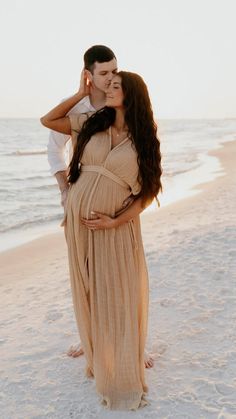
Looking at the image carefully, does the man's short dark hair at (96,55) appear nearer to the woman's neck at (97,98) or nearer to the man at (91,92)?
the man at (91,92)

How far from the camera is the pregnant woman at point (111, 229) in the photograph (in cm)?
297

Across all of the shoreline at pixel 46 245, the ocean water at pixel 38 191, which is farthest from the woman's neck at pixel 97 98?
the ocean water at pixel 38 191

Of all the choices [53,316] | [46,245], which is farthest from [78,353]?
[46,245]

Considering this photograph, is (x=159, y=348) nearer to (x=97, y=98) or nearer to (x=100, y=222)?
(x=100, y=222)

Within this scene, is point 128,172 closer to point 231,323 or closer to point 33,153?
point 231,323

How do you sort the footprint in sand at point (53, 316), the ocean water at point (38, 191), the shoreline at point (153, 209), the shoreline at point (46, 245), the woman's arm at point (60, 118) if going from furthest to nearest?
→ the ocean water at point (38, 191)
the shoreline at point (153, 209)
the shoreline at point (46, 245)
the footprint in sand at point (53, 316)
the woman's arm at point (60, 118)

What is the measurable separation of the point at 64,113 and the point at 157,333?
212cm

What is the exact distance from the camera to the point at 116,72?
3.07 m

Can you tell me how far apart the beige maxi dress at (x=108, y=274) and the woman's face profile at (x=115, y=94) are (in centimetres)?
21

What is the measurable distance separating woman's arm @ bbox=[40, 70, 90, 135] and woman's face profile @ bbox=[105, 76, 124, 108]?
0.23m

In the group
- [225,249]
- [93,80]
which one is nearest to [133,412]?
[93,80]

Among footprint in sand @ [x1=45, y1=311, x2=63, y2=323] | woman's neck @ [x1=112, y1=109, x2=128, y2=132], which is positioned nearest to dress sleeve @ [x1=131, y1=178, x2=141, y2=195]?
woman's neck @ [x1=112, y1=109, x2=128, y2=132]

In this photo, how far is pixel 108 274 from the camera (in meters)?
3.13

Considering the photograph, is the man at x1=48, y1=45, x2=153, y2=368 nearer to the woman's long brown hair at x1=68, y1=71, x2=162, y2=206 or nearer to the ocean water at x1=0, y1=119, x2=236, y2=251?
the woman's long brown hair at x1=68, y1=71, x2=162, y2=206
